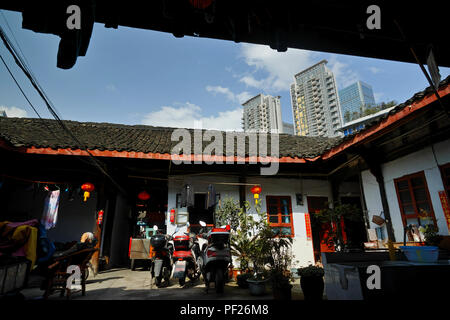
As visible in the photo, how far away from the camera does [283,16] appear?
7.57ft

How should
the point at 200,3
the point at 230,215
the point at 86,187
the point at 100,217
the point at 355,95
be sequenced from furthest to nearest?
the point at 355,95
the point at 100,217
the point at 86,187
the point at 230,215
the point at 200,3

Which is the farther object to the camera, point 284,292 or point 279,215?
point 279,215

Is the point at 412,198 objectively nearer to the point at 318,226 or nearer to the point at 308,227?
the point at 308,227

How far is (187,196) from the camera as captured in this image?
781 cm

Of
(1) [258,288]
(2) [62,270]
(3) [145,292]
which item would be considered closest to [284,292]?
(1) [258,288]

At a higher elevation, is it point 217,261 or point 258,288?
point 217,261

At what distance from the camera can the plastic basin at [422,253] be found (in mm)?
3414

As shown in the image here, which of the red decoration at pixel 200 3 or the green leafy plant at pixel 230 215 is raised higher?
the red decoration at pixel 200 3

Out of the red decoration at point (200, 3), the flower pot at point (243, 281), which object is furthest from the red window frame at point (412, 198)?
the red decoration at point (200, 3)

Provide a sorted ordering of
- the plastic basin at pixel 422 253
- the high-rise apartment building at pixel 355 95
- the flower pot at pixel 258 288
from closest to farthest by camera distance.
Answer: the plastic basin at pixel 422 253 → the flower pot at pixel 258 288 → the high-rise apartment building at pixel 355 95

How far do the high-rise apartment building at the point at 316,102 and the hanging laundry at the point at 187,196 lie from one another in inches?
2958

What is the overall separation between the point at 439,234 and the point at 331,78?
88.5 m

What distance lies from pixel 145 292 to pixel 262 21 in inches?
221

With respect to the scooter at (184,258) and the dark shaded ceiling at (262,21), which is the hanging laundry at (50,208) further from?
the dark shaded ceiling at (262,21)
